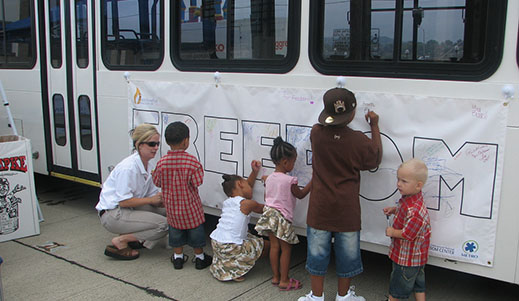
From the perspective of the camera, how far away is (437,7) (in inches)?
122

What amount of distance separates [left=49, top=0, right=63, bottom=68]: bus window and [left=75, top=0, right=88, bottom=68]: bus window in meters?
0.35

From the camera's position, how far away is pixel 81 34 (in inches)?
210

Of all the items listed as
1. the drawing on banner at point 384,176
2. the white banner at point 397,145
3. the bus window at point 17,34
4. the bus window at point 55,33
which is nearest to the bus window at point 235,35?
the white banner at point 397,145

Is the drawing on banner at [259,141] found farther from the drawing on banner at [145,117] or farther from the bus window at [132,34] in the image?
the bus window at [132,34]

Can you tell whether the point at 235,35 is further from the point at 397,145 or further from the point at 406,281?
the point at 406,281

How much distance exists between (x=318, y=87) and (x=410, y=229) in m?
1.19

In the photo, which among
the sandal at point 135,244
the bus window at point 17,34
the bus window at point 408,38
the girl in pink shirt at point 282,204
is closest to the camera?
the bus window at point 408,38

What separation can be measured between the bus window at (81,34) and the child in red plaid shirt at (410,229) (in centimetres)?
367

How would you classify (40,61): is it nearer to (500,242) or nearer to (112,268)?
(112,268)

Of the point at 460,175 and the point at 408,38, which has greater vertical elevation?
the point at 408,38

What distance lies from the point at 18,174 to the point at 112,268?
56.4 inches

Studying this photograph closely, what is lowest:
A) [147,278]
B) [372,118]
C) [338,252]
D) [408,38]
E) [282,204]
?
[147,278]

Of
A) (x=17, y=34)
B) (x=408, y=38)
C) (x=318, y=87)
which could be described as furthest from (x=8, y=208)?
(x=408, y=38)

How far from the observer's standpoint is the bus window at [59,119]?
5.70 m
